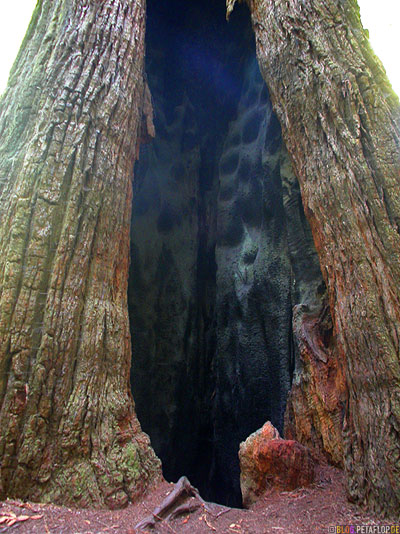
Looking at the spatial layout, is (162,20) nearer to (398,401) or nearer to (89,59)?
(89,59)

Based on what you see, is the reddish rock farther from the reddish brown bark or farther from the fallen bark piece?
the fallen bark piece

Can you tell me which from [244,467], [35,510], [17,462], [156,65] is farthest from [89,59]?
[156,65]

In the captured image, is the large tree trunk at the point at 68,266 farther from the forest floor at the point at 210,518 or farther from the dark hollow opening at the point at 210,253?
the dark hollow opening at the point at 210,253

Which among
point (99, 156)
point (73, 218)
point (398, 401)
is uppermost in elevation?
point (99, 156)

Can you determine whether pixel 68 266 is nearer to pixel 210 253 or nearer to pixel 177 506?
pixel 177 506

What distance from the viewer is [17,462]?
2.03 m

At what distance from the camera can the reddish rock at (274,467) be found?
2.48 m

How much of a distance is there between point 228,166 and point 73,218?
4.09 metres

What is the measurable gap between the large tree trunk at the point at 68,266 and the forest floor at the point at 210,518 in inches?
4.8

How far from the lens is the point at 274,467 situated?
252 cm

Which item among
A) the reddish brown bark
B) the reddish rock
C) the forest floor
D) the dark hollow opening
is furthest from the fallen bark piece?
the dark hollow opening

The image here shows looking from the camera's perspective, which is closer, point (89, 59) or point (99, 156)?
point (99, 156)

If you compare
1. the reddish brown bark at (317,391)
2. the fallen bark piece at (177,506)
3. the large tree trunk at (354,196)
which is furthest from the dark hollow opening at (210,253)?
the fallen bark piece at (177,506)

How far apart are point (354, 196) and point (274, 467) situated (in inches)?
72.5
